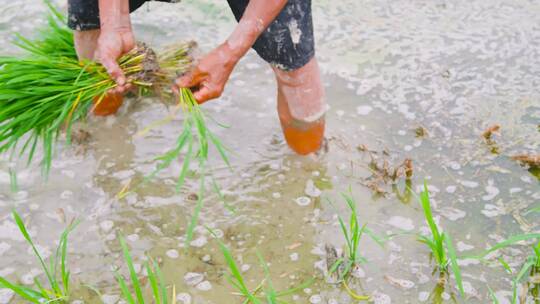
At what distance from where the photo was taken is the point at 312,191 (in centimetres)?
270

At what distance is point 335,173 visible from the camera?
9.15 ft

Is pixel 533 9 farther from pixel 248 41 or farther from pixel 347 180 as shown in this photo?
pixel 248 41

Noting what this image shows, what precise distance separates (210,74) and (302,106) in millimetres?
599

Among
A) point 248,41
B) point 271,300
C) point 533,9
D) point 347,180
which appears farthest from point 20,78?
point 533,9

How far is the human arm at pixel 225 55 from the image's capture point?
2207 millimetres

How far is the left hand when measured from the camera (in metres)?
2.21

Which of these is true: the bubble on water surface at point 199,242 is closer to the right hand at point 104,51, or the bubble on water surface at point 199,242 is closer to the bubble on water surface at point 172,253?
the bubble on water surface at point 172,253

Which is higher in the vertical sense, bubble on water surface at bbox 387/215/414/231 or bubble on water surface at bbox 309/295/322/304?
bubble on water surface at bbox 309/295/322/304

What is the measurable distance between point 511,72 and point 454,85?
13.5 inches

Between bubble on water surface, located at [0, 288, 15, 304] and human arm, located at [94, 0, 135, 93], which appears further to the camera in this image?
human arm, located at [94, 0, 135, 93]

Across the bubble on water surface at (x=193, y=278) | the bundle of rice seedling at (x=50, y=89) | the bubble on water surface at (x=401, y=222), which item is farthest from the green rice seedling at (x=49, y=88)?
the bubble on water surface at (x=401, y=222)

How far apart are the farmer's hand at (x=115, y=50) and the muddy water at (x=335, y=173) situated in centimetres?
54

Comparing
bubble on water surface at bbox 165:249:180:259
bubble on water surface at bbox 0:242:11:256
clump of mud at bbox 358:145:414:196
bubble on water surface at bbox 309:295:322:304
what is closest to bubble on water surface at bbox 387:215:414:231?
clump of mud at bbox 358:145:414:196

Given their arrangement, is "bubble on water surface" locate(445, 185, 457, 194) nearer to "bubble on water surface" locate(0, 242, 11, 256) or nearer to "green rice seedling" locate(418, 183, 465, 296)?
"green rice seedling" locate(418, 183, 465, 296)
